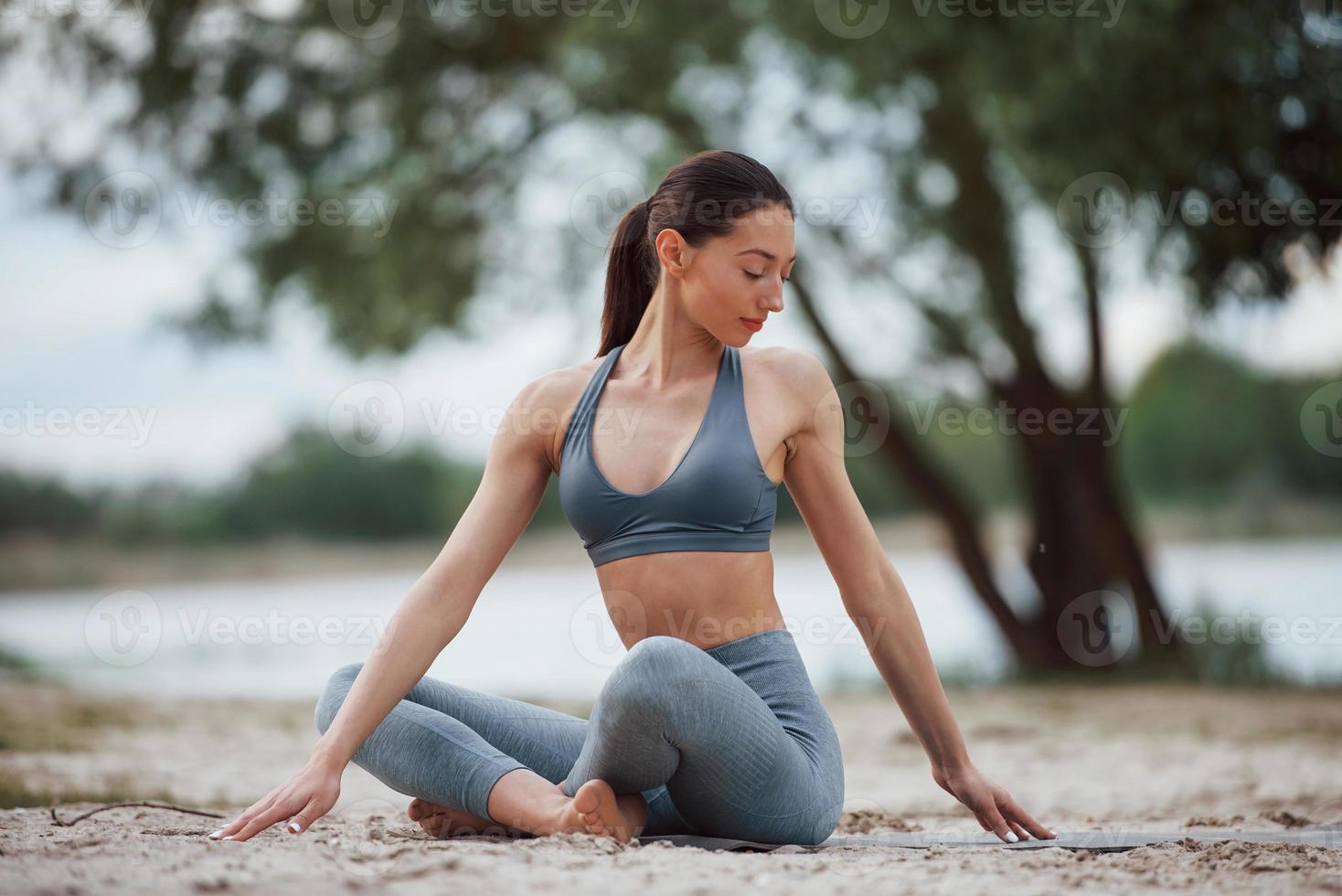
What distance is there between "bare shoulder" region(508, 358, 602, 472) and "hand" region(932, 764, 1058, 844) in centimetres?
99

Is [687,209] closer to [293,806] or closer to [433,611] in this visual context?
[433,611]

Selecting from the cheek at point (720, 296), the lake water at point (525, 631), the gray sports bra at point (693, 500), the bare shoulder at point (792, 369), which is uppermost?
the cheek at point (720, 296)

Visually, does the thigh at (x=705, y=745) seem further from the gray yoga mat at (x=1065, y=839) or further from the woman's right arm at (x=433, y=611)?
the woman's right arm at (x=433, y=611)

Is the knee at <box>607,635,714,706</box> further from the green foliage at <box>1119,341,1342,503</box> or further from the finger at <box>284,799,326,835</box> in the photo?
the green foliage at <box>1119,341,1342,503</box>

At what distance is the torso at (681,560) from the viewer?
7.93ft

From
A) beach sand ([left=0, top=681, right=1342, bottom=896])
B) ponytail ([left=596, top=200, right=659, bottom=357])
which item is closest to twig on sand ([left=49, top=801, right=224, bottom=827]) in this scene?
beach sand ([left=0, top=681, right=1342, bottom=896])

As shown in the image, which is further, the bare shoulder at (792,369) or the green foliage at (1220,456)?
the green foliage at (1220,456)

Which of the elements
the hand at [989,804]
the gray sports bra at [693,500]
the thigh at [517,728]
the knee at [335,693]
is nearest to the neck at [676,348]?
the gray sports bra at [693,500]

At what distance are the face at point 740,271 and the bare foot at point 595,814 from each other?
88 centimetres

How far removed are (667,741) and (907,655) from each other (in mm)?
572

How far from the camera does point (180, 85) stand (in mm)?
7254

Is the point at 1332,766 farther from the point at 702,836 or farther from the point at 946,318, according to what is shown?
the point at 946,318

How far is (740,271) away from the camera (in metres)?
2.46

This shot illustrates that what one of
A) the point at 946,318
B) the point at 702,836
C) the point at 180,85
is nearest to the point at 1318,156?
the point at 946,318
